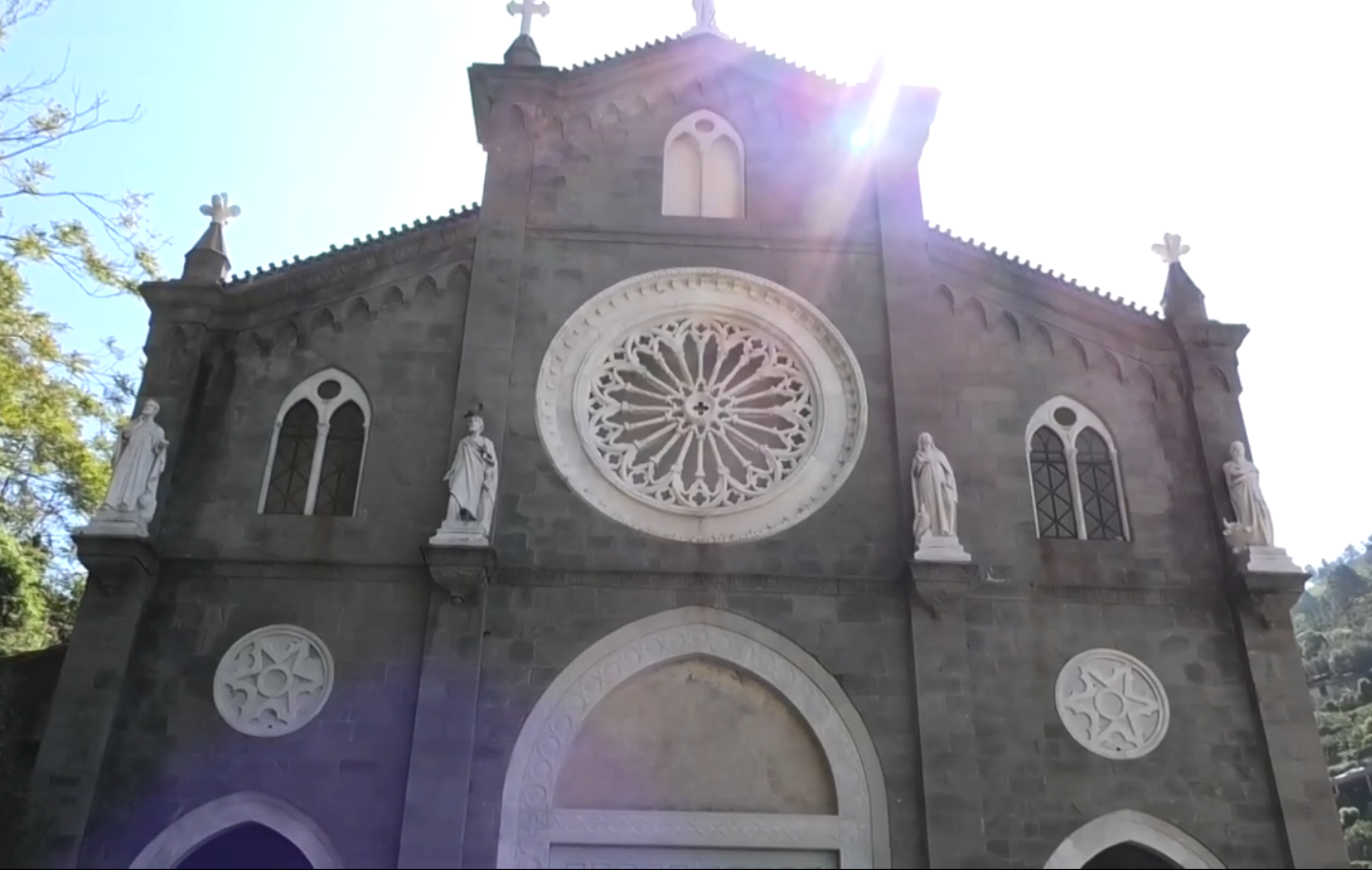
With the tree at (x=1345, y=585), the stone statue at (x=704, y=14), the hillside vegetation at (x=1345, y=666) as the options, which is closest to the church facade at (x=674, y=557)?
the stone statue at (x=704, y=14)

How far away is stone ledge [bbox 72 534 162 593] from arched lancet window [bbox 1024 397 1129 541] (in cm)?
1154

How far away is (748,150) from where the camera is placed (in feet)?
59.5

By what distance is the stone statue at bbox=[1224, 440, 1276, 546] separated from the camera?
598 inches

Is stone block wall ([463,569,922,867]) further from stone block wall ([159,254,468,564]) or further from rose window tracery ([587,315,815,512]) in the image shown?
stone block wall ([159,254,468,564])

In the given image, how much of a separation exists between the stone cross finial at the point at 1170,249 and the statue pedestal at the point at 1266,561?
4875 millimetres

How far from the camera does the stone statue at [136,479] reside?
14430mm

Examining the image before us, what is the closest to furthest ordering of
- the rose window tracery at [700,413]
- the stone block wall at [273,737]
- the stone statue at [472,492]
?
1. the stone block wall at [273,737]
2. the stone statue at [472,492]
3. the rose window tracery at [700,413]

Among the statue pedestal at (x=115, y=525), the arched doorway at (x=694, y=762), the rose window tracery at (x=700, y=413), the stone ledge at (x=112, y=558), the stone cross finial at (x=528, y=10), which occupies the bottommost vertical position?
the arched doorway at (x=694, y=762)

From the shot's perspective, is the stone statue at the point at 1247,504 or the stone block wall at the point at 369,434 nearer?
the stone block wall at the point at 369,434

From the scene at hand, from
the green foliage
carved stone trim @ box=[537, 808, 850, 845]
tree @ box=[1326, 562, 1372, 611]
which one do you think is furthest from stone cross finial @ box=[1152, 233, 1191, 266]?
tree @ box=[1326, 562, 1372, 611]

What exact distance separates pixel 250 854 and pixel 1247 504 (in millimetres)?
13772

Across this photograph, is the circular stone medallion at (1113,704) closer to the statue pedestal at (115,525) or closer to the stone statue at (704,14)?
the stone statue at (704,14)

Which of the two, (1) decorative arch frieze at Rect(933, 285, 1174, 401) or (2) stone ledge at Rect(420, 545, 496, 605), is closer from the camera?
(2) stone ledge at Rect(420, 545, 496, 605)

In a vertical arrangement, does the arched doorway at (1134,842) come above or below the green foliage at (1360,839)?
below
